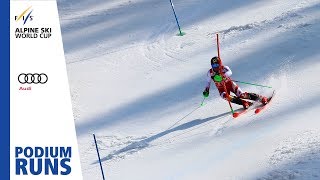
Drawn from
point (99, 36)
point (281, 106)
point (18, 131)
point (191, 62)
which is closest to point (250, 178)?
point (281, 106)

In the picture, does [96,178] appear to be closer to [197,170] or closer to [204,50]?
[197,170]

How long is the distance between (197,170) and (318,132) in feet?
7.91

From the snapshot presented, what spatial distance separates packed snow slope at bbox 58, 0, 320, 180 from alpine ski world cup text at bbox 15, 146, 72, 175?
9.31 feet

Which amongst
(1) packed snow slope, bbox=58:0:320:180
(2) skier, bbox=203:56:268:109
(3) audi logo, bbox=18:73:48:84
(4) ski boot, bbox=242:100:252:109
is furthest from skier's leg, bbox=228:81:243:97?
(3) audi logo, bbox=18:73:48:84

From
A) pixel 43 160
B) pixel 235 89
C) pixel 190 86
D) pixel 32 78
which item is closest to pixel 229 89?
pixel 235 89

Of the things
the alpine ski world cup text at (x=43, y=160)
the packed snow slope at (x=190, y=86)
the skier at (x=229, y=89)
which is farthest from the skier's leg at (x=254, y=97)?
the alpine ski world cup text at (x=43, y=160)

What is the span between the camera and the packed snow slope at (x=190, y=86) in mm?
14164

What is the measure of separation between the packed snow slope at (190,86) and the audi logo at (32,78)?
332 centimetres

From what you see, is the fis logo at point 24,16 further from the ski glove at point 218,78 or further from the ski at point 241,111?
the ski at point 241,111

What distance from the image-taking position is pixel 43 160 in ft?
38.6

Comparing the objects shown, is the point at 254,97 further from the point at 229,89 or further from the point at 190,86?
the point at 190,86

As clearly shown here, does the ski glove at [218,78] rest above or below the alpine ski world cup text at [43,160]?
above

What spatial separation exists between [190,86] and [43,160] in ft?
23.6

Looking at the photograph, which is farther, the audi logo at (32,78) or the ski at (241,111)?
the ski at (241,111)
